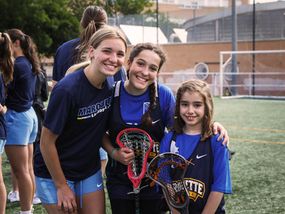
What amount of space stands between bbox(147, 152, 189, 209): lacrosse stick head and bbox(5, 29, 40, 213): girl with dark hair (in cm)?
186

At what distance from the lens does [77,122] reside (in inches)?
104

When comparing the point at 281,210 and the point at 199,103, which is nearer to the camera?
the point at 199,103

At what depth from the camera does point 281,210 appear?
15.0 ft

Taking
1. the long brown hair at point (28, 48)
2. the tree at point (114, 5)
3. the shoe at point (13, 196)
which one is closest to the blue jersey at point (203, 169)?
the long brown hair at point (28, 48)

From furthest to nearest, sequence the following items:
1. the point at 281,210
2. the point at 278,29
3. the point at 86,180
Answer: the point at 278,29 → the point at 281,210 → the point at 86,180

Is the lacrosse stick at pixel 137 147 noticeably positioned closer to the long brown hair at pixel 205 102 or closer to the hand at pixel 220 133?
the long brown hair at pixel 205 102

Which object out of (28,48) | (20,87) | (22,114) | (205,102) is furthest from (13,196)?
(205,102)

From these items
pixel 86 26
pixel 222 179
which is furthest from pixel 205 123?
pixel 86 26

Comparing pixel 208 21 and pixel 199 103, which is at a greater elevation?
pixel 208 21

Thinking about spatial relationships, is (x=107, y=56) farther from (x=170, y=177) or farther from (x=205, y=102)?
(x=170, y=177)

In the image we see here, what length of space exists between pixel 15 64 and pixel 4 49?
38 centimetres

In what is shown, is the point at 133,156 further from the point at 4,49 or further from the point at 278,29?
the point at 278,29

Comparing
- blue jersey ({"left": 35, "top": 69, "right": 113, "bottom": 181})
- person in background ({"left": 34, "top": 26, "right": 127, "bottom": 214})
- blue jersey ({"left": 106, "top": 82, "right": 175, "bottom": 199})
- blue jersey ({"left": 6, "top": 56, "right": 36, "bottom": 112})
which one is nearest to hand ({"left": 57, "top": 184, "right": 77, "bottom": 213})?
person in background ({"left": 34, "top": 26, "right": 127, "bottom": 214})

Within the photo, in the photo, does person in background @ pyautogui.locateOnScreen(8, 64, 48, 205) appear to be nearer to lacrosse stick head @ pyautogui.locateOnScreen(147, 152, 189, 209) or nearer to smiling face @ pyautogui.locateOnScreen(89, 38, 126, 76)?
smiling face @ pyautogui.locateOnScreen(89, 38, 126, 76)
